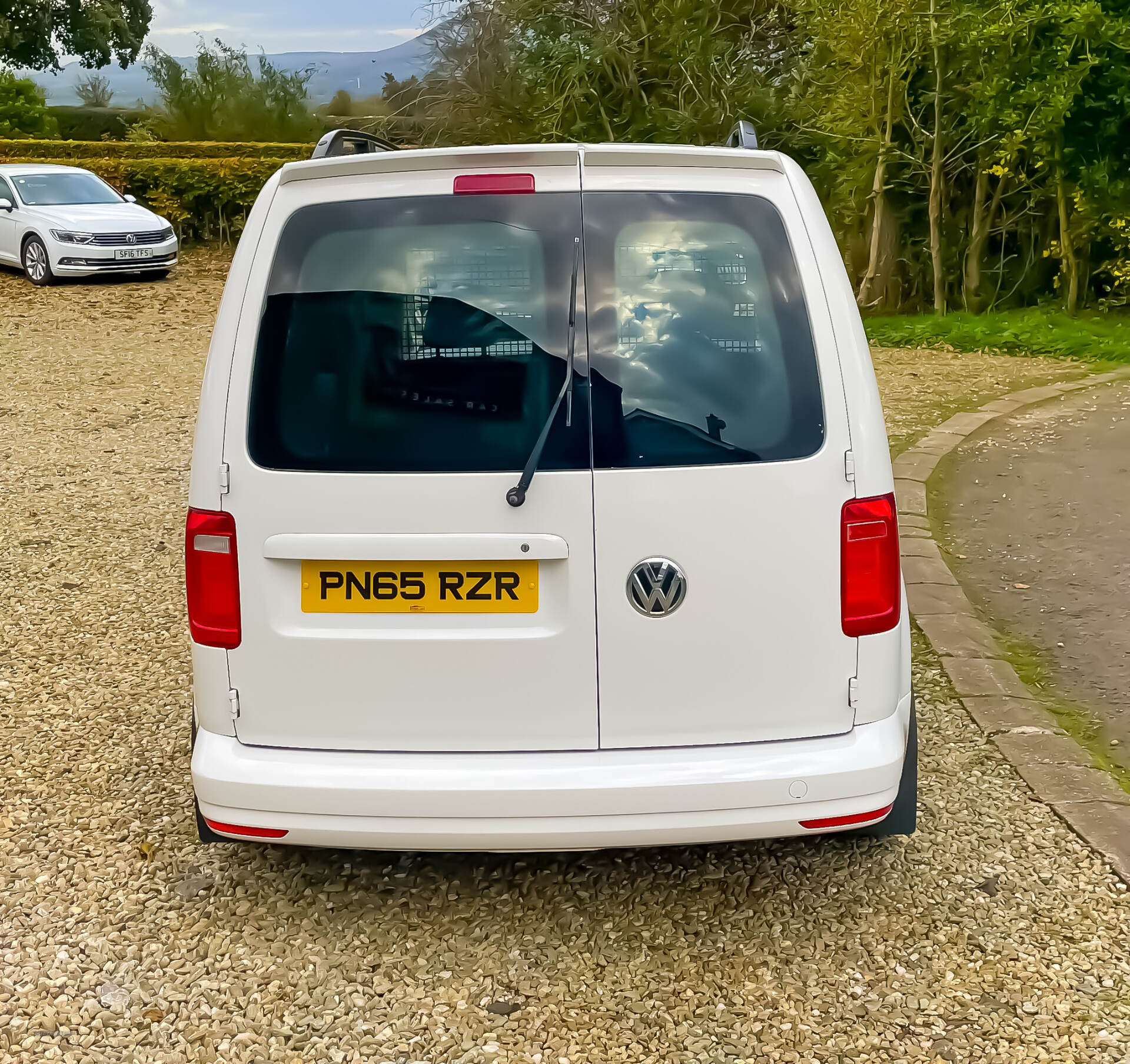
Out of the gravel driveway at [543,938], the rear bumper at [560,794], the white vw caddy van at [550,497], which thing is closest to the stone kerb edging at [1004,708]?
the gravel driveway at [543,938]

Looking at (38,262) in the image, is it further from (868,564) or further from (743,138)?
(868,564)

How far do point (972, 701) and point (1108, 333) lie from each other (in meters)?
10.8

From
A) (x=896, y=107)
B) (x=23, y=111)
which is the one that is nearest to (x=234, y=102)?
(x=23, y=111)

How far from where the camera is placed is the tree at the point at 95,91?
41.7 m

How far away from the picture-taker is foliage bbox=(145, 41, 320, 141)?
3159 centimetres

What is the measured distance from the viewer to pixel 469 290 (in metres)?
2.80

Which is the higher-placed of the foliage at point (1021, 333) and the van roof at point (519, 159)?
the van roof at point (519, 159)

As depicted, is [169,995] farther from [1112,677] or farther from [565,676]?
[1112,677]

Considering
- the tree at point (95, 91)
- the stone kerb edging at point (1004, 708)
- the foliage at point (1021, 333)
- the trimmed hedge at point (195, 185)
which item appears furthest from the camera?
the tree at point (95, 91)

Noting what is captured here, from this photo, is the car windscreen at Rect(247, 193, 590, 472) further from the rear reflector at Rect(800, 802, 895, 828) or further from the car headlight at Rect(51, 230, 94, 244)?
the car headlight at Rect(51, 230, 94, 244)

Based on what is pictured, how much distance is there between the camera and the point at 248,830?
293 centimetres

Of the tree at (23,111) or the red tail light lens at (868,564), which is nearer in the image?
the red tail light lens at (868,564)

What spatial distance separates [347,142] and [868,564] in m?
2.09

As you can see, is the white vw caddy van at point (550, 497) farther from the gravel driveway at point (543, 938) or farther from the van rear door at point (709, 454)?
the gravel driveway at point (543, 938)
